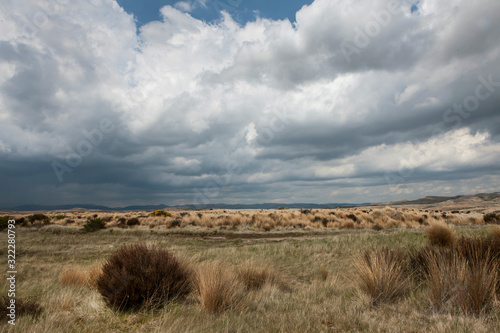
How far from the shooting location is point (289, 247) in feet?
49.5

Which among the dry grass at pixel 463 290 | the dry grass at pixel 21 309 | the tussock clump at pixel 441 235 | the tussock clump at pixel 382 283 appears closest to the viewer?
the dry grass at pixel 463 290

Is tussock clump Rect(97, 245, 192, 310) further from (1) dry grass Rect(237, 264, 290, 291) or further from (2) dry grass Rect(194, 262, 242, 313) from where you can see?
(1) dry grass Rect(237, 264, 290, 291)

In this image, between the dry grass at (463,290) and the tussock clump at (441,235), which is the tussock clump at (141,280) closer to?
the dry grass at (463,290)

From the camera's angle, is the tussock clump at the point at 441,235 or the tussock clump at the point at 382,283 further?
the tussock clump at the point at 441,235

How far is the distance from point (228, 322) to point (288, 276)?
5904 mm

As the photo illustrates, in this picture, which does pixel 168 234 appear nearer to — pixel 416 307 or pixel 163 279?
pixel 163 279

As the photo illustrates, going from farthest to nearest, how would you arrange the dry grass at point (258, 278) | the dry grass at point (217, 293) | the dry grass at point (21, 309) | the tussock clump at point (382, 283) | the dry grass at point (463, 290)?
the dry grass at point (258, 278) → the tussock clump at point (382, 283) → the dry grass at point (217, 293) → the dry grass at point (21, 309) → the dry grass at point (463, 290)

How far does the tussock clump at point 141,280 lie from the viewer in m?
5.90

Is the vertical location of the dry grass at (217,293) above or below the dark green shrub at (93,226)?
above

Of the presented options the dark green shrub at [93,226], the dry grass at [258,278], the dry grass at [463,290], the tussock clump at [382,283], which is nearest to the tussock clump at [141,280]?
the dry grass at [258,278]

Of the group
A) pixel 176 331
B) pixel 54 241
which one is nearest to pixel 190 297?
pixel 176 331

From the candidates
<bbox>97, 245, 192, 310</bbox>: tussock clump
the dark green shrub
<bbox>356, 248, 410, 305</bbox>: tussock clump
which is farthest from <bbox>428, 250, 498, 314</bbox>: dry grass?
the dark green shrub

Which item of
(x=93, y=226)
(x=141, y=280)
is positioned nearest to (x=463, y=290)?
(x=141, y=280)

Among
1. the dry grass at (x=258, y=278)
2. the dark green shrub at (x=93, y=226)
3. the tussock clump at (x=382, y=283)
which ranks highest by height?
the tussock clump at (x=382, y=283)
